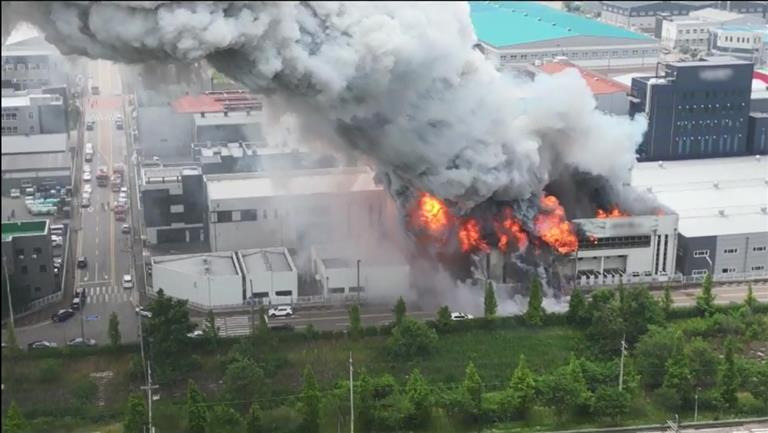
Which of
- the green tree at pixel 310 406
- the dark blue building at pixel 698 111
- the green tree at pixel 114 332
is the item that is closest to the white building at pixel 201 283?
the green tree at pixel 114 332

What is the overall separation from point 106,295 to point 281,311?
249 cm

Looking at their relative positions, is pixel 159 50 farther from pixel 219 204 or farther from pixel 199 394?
pixel 219 204

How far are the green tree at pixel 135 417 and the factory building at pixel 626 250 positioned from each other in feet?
22.8

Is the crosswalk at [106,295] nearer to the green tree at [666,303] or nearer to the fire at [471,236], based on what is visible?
the fire at [471,236]

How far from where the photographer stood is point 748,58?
21.2m

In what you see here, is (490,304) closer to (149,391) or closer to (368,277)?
(368,277)

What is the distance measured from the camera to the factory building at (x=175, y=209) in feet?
54.5

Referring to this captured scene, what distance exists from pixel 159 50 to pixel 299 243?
18.9ft

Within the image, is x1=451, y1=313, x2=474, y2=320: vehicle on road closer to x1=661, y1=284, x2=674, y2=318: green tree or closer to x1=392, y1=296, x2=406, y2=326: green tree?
x1=392, y1=296, x2=406, y2=326: green tree

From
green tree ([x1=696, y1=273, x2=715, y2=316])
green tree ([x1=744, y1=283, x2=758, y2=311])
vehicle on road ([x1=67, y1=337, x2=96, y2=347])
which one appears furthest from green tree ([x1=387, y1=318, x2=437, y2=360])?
green tree ([x1=744, y1=283, x2=758, y2=311])

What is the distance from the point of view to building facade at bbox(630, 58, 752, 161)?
20.1 metres

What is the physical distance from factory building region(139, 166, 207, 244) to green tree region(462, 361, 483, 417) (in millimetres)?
6557

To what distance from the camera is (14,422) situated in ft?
33.8

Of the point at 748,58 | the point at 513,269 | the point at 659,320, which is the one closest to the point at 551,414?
the point at 659,320
